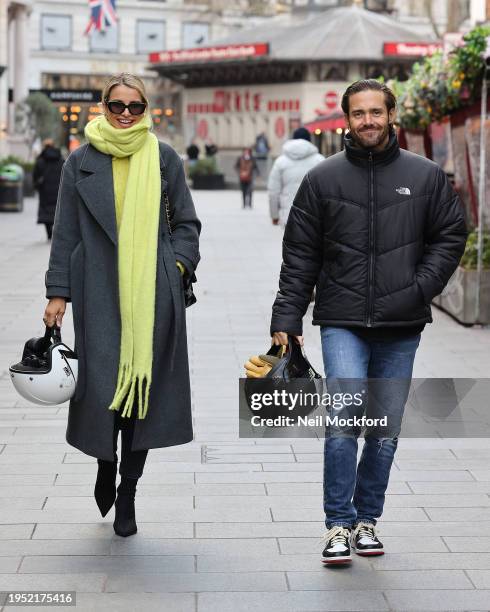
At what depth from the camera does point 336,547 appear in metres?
5.16

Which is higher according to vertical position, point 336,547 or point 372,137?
point 372,137

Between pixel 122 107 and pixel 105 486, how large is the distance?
4.95 ft

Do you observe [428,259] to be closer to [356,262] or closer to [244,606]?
[356,262]

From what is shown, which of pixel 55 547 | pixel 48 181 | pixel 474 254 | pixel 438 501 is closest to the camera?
pixel 55 547

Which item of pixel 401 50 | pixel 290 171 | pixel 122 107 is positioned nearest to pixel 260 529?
pixel 122 107

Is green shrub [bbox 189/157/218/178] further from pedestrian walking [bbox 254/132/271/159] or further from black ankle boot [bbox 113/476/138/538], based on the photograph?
black ankle boot [bbox 113/476/138/538]

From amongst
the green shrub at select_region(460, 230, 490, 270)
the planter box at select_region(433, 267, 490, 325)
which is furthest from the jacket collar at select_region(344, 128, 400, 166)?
the green shrub at select_region(460, 230, 490, 270)

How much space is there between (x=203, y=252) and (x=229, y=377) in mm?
11983

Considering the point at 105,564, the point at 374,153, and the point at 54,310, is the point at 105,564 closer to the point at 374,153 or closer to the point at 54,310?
the point at 54,310

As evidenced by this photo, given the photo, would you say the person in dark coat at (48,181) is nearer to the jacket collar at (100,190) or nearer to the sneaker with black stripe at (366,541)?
the jacket collar at (100,190)

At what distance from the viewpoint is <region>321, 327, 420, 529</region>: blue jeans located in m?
5.17

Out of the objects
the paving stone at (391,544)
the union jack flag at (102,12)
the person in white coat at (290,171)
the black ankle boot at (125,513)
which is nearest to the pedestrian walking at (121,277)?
the black ankle boot at (125,513)

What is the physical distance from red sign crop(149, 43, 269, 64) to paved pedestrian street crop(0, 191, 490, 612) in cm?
5422

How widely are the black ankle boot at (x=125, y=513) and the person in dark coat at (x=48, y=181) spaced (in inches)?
646
